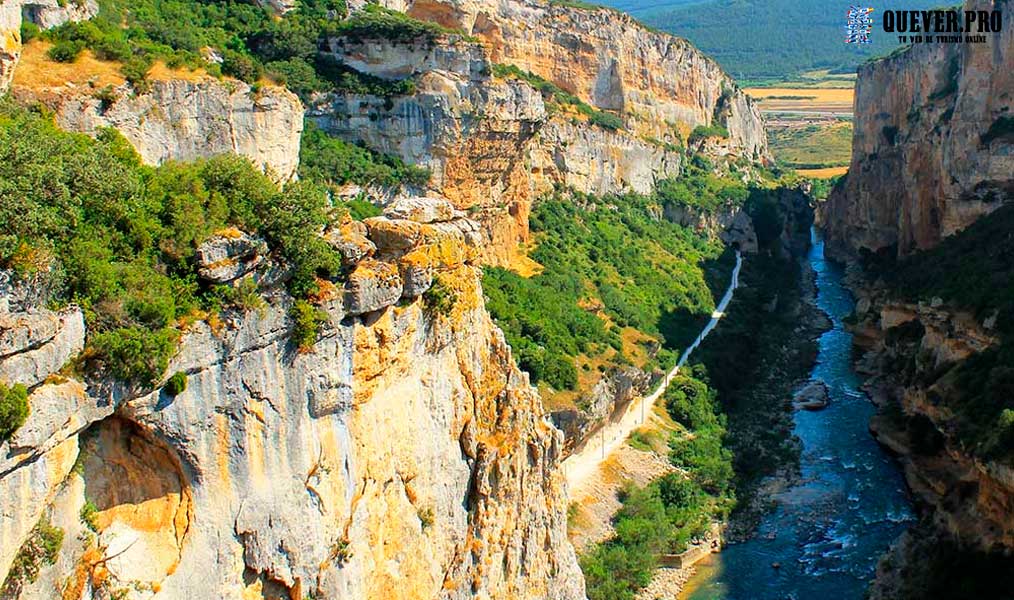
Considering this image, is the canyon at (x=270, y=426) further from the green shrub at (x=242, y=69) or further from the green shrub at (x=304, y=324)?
the green shrub at (x=242, y=69)

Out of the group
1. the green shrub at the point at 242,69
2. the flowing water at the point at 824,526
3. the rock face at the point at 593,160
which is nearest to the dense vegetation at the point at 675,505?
the flowing water at the point at 824,526

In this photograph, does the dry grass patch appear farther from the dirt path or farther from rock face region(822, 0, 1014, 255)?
rock face region(822, 0, 1014, 255)

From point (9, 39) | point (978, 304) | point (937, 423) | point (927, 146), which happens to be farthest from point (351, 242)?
point (927, 146)

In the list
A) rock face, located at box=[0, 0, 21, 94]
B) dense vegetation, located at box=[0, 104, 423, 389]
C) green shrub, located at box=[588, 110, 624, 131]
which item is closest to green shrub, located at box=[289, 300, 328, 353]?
dense vegetation, located at box=[0, 104, 423, 389]

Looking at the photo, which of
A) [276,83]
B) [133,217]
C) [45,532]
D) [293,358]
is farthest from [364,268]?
[276,83]

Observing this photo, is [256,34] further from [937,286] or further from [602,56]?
[602,56]
